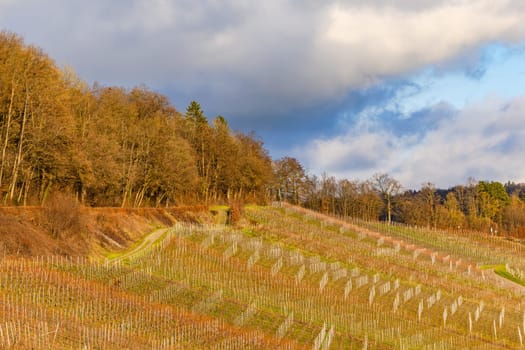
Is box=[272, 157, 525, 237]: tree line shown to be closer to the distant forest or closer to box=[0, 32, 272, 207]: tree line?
the distant forest

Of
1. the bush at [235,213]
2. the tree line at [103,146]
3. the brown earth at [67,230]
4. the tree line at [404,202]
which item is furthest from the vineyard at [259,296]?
the tree line at [404,202]

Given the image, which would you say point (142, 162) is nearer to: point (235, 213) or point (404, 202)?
point (235, 213)

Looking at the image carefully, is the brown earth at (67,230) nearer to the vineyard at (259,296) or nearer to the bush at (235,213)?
the vineyard at (259,296)

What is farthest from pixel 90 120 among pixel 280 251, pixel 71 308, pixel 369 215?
pixel 369 215


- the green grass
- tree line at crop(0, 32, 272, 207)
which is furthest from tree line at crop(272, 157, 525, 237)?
the green grass

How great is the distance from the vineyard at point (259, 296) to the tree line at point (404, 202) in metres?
48.4

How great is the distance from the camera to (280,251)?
5097 cm

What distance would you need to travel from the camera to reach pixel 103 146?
5197 centimetres

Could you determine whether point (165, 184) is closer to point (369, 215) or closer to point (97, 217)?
point (97, 217)

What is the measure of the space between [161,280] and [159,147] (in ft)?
114

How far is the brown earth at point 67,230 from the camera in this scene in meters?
32.3

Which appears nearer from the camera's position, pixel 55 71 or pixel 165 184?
pixel 55 71

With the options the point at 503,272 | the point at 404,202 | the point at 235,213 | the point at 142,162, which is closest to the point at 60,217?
the point at 142,162

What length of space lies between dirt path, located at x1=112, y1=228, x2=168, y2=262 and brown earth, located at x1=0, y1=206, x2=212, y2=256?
1.04 m
